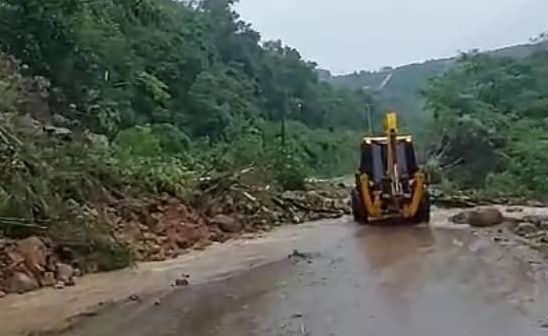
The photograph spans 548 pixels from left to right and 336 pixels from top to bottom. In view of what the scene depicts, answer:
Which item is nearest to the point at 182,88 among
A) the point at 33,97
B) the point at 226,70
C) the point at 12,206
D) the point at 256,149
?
the point at 226,70

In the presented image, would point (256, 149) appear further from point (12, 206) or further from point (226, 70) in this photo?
point (226, 70)

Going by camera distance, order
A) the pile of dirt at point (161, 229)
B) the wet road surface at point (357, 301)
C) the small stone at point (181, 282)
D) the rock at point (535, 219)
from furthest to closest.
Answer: the rock at point (535, 219)
the pile of dirt at point (161, 229)
the small stone at point (181, 282)
the wet road surface at point (357, 301)

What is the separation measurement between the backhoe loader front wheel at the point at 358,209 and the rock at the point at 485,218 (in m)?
2.31

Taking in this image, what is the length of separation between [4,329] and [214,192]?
1015 cm

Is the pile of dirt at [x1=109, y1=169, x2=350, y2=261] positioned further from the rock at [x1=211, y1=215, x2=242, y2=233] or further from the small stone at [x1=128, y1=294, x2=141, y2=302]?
the small stone at [x1=128, y1=294, x2=141, y2=302]

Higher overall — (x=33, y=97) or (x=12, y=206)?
(x=33, y=97)

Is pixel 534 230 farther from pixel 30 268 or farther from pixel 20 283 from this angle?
pixel 20 283

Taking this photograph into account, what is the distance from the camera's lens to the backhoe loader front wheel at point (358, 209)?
2106 cm

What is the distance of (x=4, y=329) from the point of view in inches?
408

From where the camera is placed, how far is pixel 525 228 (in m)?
19.3

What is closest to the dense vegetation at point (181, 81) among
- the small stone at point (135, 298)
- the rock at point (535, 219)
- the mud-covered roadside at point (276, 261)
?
the mud-covered roadside at point (276, 261)

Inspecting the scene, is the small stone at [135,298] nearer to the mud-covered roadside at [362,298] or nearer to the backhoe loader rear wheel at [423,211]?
the mud-covered roadside at [362,298]

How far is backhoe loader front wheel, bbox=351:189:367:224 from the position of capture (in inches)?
829

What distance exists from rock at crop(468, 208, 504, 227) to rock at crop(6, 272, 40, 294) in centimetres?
1059
